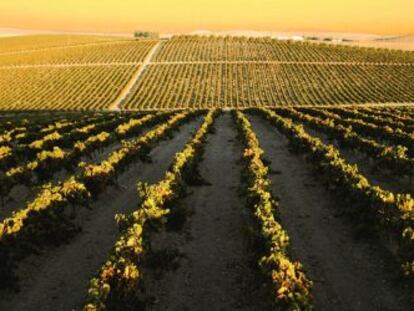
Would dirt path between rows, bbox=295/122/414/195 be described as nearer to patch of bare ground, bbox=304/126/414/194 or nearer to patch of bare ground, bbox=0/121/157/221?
patch of bare ground, bbox=304/126/414/194

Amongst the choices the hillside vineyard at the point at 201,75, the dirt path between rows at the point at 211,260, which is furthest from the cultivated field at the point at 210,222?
the hillside vineyard at the point at 201,75

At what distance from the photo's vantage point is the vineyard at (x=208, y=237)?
1279 centimetres

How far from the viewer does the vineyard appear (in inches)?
504

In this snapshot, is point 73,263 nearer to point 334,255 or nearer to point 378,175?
point 334,255

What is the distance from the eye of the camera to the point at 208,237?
17656 mm

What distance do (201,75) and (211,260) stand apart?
344ft

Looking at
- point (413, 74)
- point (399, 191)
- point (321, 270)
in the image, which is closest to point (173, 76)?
point (413, 74)

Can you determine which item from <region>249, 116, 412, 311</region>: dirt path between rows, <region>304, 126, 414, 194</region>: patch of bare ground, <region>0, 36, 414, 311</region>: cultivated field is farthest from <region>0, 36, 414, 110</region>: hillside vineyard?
<region>249, 116, 412, 311</region>: dirt path between rows

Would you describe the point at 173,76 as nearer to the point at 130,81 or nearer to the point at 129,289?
the point at 130,81

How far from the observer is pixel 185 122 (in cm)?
5725

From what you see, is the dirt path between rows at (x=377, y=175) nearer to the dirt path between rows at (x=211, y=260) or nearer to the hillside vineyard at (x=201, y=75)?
the dirt path between rows at (x=211, y=260)

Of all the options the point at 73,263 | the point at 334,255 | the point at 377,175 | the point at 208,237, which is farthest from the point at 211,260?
the point at 377,175

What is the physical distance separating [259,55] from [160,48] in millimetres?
30686

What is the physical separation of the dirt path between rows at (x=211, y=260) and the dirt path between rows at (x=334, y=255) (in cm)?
172
